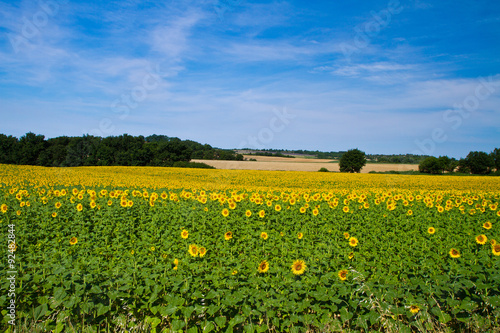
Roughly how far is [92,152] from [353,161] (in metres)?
52.9

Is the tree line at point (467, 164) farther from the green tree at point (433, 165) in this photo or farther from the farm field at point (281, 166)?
the farm field at point (281, 166)

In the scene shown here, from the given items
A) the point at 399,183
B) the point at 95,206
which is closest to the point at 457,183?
the point at 399,183

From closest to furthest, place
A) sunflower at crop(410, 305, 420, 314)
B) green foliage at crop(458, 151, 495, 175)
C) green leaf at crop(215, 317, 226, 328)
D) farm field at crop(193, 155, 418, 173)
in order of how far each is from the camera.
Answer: green leaf at crop(215, 317, 226, 328) < sunflower at crop(410, 305, 420, 314) < farm field at crop(193, 155, 418, 173) < green foliage at crop(458, 151, 495, 175)

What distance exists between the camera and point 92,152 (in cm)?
6341

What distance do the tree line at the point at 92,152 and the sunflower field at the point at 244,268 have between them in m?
52.3

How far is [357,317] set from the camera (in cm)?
413

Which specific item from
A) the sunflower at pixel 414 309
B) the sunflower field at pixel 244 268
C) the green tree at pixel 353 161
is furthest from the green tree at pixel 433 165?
the sunflower at pixel 414 309

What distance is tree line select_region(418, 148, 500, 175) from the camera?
5875cm

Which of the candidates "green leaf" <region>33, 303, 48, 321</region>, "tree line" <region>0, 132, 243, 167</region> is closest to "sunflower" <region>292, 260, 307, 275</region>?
"green leaf" <region>33, 303, 48, 321</region>

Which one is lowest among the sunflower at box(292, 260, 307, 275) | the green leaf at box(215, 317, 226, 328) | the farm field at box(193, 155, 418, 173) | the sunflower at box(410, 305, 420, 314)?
the green leaf at box(215, 317, 226, 328)

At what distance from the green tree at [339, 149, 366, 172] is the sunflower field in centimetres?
5210

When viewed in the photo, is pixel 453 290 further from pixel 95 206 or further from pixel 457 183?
pixel 457 183

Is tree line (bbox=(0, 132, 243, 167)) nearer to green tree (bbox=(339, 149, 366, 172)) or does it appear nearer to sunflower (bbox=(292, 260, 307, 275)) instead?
green tree (bbox=(339, 149, 366, 172))

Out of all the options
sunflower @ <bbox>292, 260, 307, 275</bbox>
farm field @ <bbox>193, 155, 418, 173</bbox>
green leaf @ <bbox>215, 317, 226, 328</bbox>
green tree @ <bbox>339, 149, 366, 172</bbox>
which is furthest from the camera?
green tree @ <bbox>339, 149, 366, 172</bbox>
